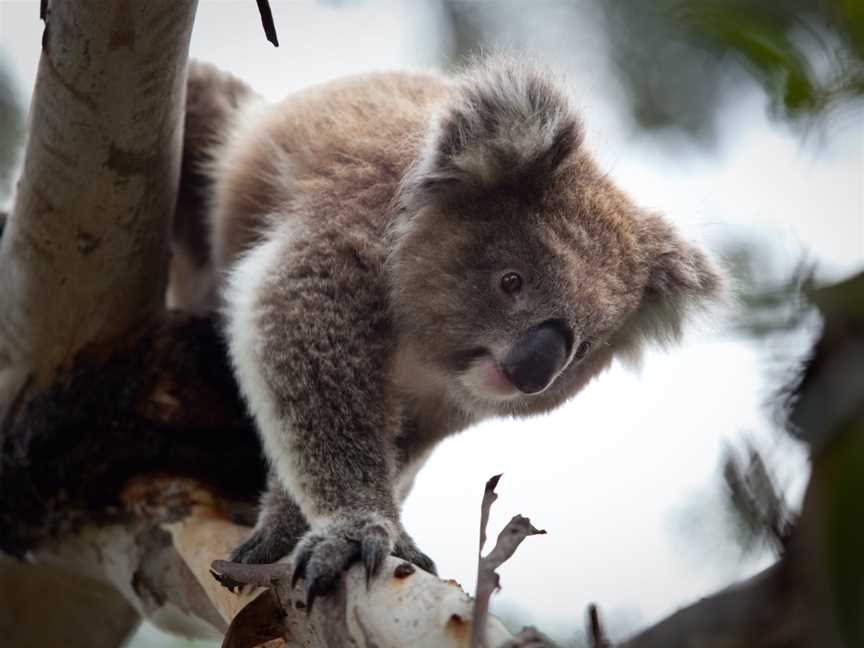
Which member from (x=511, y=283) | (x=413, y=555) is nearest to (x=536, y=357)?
(x=511, y=283)

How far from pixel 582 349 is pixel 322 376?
1016 mm

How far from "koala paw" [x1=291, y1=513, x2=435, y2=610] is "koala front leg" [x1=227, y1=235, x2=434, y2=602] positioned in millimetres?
12

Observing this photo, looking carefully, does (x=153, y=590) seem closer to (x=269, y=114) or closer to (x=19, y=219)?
(x=19, y=219)

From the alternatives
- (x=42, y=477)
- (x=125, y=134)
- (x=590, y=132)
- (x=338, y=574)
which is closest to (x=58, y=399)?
(x=42, y=477)

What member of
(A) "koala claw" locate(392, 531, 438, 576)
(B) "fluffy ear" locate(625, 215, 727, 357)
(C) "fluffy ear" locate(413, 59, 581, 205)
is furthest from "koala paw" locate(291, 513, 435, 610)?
(B) "fluffy ear" locate(625, 215, 727, 357)

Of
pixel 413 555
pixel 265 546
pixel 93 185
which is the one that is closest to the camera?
pixel 413 555

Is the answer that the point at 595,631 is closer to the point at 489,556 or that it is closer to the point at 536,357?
the point at 489,556

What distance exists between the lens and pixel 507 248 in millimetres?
3564

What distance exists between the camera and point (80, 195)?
3.32 metres

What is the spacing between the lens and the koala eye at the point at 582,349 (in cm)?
364

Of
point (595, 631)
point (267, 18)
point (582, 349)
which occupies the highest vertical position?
point (267, 18)

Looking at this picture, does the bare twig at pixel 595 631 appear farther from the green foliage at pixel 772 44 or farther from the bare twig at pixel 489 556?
the green foliage at pixel 772 44

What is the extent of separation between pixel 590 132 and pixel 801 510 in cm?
318

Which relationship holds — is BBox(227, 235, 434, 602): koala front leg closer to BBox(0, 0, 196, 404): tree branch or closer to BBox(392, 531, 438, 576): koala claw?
BBox(392, 531, 438, 576): koala claw
